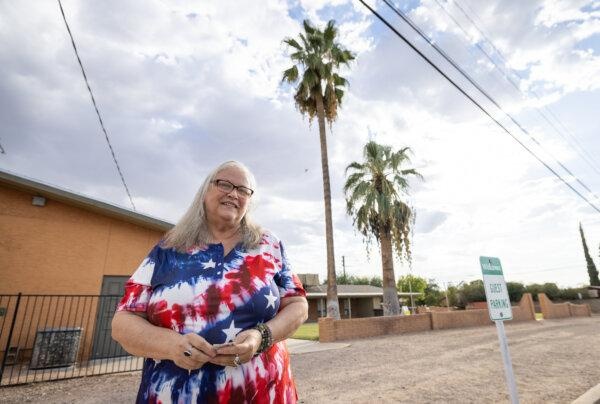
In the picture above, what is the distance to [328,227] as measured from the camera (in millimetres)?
14070

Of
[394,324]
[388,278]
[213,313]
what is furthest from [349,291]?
[213,313]

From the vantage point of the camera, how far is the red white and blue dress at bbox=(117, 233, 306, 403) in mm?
1437

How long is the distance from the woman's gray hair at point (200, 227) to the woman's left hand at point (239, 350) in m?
0.53

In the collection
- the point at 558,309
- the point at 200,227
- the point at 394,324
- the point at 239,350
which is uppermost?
the point at 200,227

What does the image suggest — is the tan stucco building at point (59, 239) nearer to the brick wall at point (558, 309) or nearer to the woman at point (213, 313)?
the woman at point (213, 313)

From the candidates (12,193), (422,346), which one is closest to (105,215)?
(12,193)

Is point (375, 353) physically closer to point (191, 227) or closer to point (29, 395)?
point (29, 395)

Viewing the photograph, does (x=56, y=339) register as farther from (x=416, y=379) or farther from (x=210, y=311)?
(x=210, y=311)

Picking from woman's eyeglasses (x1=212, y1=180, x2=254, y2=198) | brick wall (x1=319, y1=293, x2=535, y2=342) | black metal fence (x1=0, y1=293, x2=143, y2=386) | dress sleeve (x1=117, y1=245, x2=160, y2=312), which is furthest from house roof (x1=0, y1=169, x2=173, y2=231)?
dress sleeve (x1=117, y1=245, x2=160, y2=312)

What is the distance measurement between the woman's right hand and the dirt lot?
448 centimetres

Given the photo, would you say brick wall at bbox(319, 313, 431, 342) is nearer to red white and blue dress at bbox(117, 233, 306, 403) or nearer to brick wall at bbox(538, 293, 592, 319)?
red white and blue dress at bbox(117, 233, 306, 403)

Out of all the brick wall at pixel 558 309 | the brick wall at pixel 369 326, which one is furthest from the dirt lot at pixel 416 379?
the brick wall at pixel 558 309

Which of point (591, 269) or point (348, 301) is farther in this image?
point (591, 269)

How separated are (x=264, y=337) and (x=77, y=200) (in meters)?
10.2
